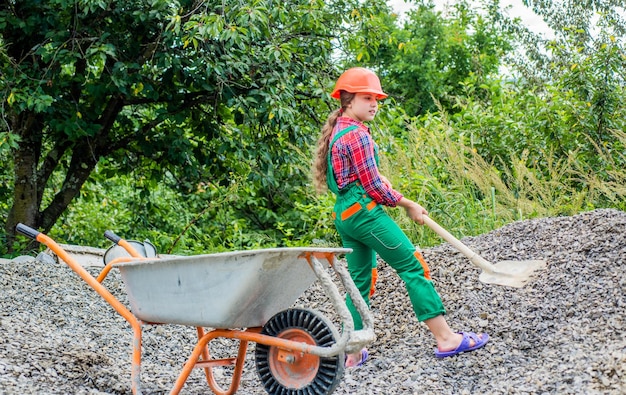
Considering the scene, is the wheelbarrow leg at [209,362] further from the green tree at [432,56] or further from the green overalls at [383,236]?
the green tree at [432,56]

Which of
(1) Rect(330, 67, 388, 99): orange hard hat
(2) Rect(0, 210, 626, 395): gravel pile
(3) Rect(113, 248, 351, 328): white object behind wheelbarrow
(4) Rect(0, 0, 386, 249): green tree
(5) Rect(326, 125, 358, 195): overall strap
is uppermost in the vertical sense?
(4) Rect(0, 0, 386, 249): green tree

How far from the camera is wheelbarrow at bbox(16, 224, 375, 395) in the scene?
2902 millimetres

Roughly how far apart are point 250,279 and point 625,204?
13.5 feet

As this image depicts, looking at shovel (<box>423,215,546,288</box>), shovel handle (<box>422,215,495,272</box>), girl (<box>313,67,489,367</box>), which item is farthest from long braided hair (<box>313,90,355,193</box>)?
shovel (<box>423,215,546,288</box>)

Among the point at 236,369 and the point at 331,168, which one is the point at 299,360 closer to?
the point at 236,369

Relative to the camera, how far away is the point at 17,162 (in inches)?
285

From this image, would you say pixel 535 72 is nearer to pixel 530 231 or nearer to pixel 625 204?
pixel 625 204

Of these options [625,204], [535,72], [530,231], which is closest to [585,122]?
[625,204]

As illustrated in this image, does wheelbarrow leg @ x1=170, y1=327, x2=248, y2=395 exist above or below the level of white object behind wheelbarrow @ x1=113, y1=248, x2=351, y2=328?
below

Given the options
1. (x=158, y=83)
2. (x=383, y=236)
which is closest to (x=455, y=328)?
(x=383, y=236)

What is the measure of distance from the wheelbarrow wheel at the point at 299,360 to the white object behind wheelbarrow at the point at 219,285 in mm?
112

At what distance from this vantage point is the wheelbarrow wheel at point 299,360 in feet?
9.59

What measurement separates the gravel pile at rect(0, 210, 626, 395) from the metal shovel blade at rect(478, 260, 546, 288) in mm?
73

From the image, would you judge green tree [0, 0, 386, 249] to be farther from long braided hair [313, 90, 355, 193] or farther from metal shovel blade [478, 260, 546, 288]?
metal shovel blade [478, 260, 546, 288]
